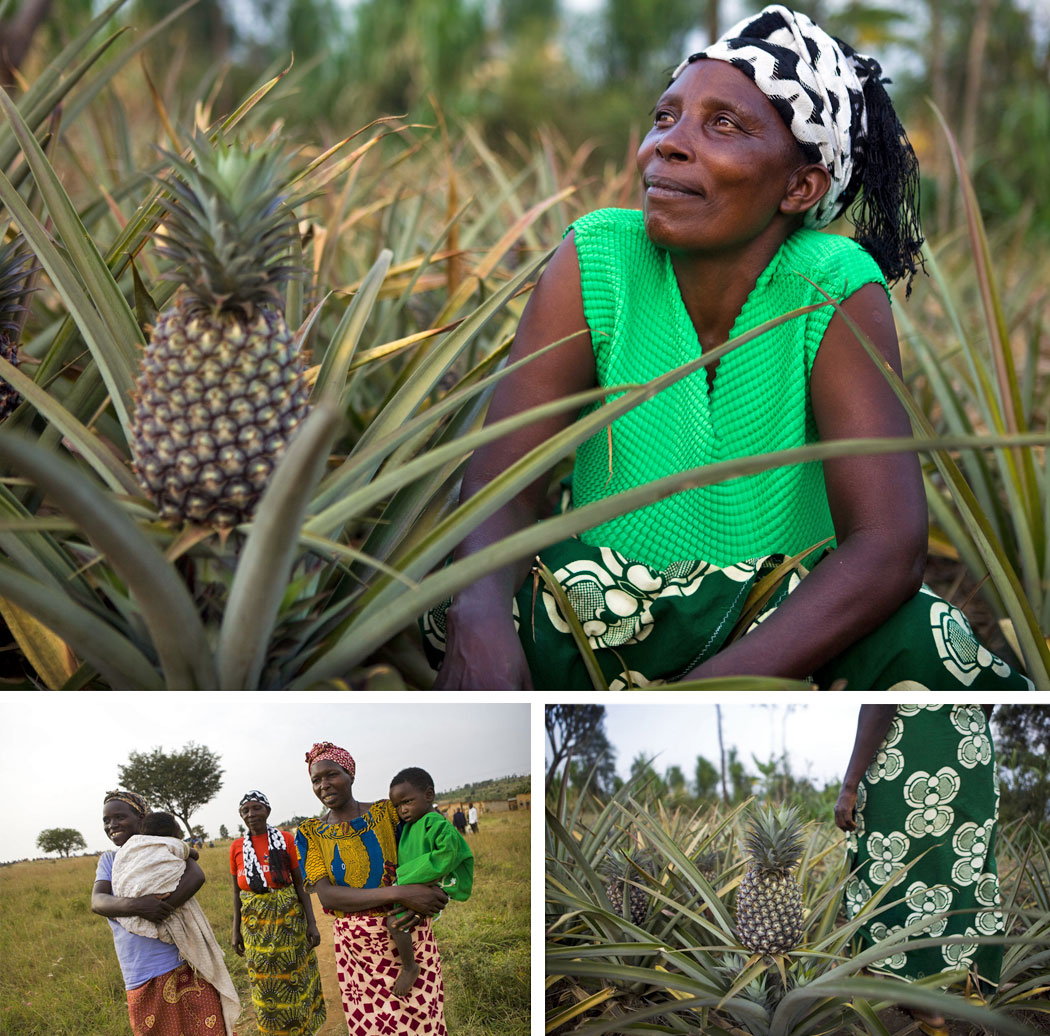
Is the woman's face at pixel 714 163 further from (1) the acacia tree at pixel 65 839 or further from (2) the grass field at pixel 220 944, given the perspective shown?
(1) the acacia tree at pixel 65 839

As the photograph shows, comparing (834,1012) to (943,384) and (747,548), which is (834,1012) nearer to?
(747,548)

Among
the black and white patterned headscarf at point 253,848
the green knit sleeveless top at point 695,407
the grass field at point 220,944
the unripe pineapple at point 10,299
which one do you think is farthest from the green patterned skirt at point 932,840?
the unripe pineapple at point 10,299

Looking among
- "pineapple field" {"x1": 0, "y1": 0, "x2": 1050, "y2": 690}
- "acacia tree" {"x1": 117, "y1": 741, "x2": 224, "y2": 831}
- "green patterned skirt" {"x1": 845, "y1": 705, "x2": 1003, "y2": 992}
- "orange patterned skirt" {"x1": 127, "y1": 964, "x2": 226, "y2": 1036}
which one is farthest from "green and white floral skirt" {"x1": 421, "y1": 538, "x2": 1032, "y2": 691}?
"orange patterned skirt" {"x1": 127, "y1": 964, "x2": 226, "y2": 1036}

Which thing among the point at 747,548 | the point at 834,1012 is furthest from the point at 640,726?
the point at 747,548

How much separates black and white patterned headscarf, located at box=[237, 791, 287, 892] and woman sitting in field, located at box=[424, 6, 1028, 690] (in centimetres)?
34

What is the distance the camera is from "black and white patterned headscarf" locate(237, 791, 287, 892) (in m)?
0.97

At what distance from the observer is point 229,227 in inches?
35.8

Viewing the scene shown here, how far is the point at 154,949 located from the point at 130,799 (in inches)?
5.7

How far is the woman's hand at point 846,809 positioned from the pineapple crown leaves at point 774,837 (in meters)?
0.05

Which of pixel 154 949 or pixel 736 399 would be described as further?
pixel 736 399

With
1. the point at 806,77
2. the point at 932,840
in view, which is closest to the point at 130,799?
the point at 932,840

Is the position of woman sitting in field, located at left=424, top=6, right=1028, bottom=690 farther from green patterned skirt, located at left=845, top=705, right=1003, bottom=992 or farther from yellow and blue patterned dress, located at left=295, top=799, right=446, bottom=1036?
yellow and blue patterned dress, located at left=295, top=799, right=446, bottom=1036

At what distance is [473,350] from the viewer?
8.30 feet

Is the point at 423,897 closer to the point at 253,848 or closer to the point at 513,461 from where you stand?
the point at 253,848
